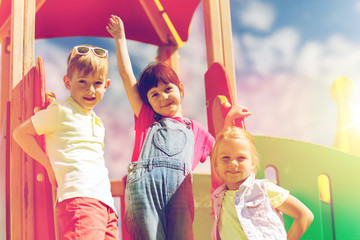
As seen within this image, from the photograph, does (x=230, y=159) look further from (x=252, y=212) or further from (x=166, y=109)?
(x=166, y=109)

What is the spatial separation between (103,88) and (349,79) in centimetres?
334

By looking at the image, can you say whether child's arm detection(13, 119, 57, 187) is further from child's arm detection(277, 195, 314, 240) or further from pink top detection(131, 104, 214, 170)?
child's arm detection(277, 195, 314, 240)

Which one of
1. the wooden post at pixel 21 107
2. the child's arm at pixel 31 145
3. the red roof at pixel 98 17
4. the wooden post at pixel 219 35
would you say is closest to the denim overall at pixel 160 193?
the child's arm at pixel 31 145

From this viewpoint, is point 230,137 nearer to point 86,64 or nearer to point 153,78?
point 153,78

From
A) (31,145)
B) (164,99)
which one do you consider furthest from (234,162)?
(31,145)

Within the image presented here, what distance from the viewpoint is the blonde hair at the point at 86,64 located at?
1.92 meters

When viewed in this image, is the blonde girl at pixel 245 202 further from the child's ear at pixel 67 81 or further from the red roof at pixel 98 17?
the red roof at pixel 98 17

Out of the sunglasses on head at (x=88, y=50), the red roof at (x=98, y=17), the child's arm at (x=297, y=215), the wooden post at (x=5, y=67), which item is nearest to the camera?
the child's arm at (x=297, y=215)

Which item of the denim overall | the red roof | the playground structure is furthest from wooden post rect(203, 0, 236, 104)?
the red roof

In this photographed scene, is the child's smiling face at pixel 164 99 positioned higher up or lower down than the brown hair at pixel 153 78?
lower down

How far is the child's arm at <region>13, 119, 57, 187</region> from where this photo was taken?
1.87m

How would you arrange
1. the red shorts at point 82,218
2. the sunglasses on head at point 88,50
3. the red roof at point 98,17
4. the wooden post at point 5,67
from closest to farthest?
1. the red shorts at point 82,218
2. the sunglasses on head at point 88,50
3. the red roof at point 98,17
4. the wooden post at point 5,67

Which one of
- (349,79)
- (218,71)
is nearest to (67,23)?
(218,71)

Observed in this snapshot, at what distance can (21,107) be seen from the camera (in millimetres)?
2119
